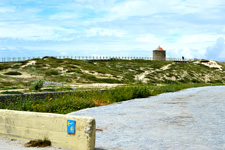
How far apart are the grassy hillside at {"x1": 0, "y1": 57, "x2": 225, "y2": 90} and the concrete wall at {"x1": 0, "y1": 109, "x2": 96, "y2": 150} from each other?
21.4m

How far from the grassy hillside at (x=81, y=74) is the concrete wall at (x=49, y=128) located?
70.2ft

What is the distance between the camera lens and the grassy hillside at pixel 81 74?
145 ft

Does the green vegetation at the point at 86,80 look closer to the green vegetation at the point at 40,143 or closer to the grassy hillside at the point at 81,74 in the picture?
the grassy hillside at the point at 81,74

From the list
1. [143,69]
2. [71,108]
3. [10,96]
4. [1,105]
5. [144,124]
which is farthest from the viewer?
[143,69]

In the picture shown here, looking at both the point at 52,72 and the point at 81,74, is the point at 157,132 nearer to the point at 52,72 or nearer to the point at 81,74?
the point at 81,74

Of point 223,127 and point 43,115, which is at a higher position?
point 43,115

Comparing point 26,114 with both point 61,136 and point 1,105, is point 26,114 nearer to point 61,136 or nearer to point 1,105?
point 61,136

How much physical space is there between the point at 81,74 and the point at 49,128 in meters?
45.2

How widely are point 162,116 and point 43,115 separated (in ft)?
19.7

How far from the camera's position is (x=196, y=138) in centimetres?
844

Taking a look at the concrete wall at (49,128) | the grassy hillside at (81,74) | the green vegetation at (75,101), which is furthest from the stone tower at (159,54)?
the concrete wall at (49,128)

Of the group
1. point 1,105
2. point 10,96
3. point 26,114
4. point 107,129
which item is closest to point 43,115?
point 26,114

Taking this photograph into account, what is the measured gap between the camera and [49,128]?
802 centimetres

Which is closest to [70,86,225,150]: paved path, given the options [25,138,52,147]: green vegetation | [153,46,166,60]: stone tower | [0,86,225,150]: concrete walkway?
[0,86,225,150]: concrete walkway
